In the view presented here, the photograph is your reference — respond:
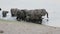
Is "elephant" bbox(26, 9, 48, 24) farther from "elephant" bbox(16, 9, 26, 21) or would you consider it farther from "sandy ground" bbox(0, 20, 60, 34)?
"sandy ground" bbox(0, 20, 60, 34)

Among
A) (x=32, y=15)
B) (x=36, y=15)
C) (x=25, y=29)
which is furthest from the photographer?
(x=32, y=15)

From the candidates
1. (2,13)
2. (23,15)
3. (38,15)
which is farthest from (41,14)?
(2,13)

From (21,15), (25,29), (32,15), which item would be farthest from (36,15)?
(25,29)

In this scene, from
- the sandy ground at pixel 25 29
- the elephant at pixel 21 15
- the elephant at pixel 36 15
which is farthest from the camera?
the elephant at pixel 21 15

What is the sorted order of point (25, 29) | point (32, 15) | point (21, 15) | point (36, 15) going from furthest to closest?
point (21, 15) < point (32, 15) < point (36, 15) < point (25, 29)

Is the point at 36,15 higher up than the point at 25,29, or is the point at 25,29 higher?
the point at 36,15

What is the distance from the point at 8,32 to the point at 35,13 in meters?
7.21

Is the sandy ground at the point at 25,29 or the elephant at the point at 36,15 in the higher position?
the elephant at the point at 36,15

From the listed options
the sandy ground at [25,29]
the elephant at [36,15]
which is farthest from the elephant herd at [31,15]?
the sandy ground at [25,29]

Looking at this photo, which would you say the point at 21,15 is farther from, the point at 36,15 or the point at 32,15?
the point at 36,15

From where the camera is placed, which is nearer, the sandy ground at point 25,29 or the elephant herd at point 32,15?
the sandy ground at point 25,29

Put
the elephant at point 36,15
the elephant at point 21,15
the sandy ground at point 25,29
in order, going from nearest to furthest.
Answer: the sandy ground at point 25,29 → the elephant at point 36,15 → the elephant at point 21,15

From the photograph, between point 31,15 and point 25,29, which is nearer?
point 25,29

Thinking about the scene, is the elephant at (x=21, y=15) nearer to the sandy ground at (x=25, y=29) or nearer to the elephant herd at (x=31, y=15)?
the elephant herd at (x=31, y=15)
